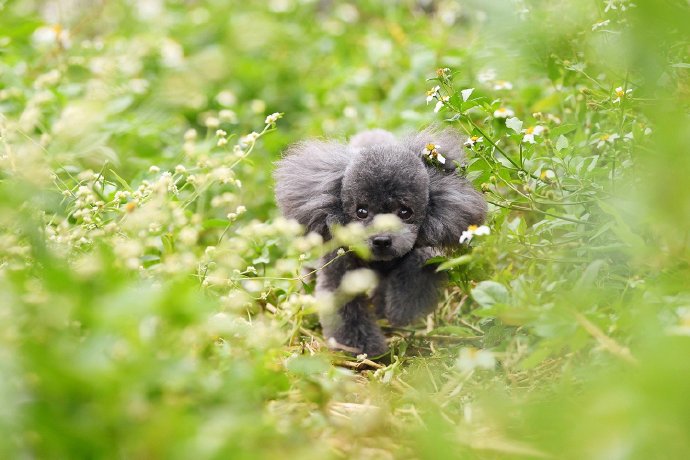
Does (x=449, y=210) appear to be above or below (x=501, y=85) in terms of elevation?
below

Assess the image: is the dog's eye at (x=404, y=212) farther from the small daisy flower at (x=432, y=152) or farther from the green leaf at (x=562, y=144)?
the green leaf at (x=562, y=144)

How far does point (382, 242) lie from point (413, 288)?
25 cm

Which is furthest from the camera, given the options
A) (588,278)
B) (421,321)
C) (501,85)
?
(501,85)

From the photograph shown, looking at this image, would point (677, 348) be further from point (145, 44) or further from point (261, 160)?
point (145, 44)

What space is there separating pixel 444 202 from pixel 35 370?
1602 mm

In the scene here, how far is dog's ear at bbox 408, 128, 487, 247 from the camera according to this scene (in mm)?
2473

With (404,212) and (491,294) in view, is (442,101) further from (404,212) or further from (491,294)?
(491,294)

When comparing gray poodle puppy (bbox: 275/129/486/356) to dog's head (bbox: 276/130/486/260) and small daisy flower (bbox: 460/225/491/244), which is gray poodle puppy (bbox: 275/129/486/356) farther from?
small daisy flower (bbox: 460/225/491/244)

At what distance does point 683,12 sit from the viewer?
4.79ft

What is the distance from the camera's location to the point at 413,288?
257cm

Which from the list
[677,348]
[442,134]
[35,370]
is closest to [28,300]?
[35,370]

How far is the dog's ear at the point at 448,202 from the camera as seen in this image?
247cm

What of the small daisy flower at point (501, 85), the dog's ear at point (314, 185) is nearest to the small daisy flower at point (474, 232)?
the dog's ear at point (314, 185)

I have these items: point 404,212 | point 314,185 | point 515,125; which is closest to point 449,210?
point 404,212
